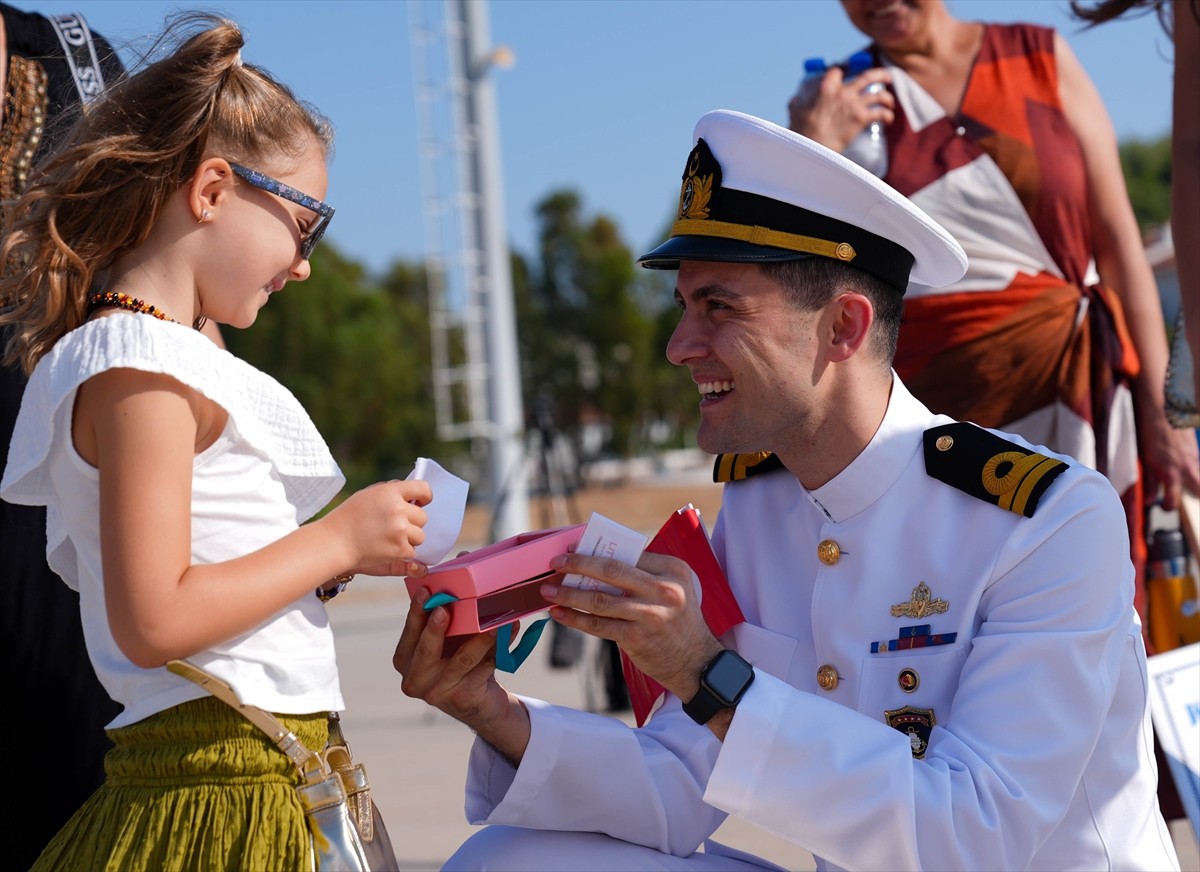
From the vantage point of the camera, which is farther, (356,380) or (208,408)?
(356,380)

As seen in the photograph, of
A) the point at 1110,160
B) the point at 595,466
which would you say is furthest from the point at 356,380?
the point at 1110,160

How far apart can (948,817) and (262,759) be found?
2.93 ft

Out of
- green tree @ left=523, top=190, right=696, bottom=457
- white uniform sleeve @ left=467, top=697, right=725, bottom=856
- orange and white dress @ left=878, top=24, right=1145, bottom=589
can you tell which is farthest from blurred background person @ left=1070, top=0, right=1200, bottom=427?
green tree @ left=523, top=190, right=696, bottom=457

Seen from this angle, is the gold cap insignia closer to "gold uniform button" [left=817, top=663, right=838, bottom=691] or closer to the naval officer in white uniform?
the naval officer in white uniform

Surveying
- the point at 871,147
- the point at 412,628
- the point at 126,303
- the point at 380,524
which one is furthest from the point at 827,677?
the point at 871,147

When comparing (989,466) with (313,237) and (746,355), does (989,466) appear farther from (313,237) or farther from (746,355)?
(313,237)

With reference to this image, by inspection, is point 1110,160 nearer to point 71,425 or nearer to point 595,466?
point 71,425

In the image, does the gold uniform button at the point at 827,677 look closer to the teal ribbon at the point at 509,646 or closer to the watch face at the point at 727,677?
the watch face at the point at 727,677

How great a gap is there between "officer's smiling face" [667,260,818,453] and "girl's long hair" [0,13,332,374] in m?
0.65

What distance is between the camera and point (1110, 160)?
3418 millimetres

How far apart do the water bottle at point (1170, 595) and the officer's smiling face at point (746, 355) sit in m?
1.39

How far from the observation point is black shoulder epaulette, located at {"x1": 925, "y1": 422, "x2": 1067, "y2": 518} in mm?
2129

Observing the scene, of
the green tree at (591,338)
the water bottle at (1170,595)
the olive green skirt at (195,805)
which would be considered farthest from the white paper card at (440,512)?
the green tree at (591,338)

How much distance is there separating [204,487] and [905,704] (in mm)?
1049
